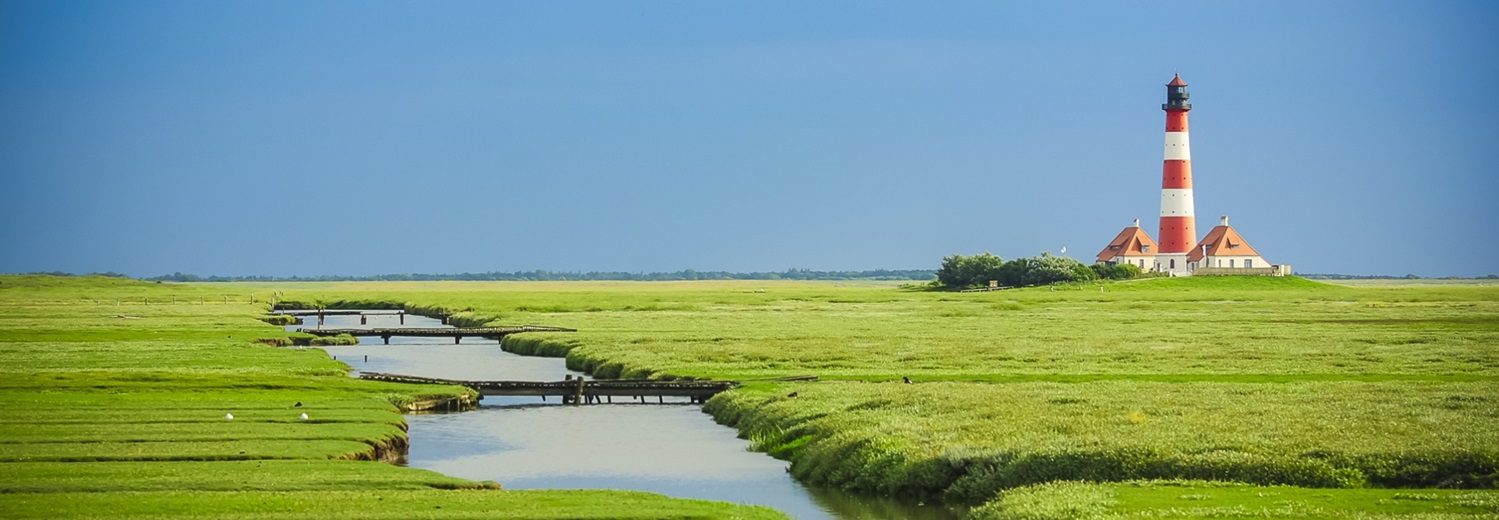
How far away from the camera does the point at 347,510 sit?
28.4m

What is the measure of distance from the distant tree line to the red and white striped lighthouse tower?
3917 millimetres

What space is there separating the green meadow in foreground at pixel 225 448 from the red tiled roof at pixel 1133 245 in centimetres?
10682

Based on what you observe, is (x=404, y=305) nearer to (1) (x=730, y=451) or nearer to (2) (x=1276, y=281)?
(2) (x=1276, y=281)

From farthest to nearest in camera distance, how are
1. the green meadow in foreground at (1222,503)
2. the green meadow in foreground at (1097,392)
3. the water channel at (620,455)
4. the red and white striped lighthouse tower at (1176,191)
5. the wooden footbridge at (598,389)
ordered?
the red and white striped lighthouse tower at (1176,191) → the wooden footbridge at (598,389) → the water channel at (620,455) → the green meadow in foreground at (1097,392) → the green meadow in foreground at (1222,503)

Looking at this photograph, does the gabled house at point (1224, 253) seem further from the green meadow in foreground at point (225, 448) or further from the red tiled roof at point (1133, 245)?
the green meadow in foreground at point (225, 448)

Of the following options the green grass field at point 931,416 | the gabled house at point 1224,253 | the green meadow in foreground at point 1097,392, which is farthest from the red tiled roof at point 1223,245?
the green grass field at point 931,416

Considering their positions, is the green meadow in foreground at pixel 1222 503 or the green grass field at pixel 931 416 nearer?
the green meadow in foreground at pixel 1222 503

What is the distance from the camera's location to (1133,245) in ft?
529

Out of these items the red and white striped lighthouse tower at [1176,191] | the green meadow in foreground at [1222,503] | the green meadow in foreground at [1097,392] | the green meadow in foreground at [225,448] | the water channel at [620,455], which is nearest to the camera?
the green meadow in foreground at [1222,503]

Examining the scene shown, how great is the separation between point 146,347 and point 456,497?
5070 cm

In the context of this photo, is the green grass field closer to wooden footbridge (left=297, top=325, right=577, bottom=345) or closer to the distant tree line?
wooden footbridge (left=297, top=325, right=577, bottom=345)

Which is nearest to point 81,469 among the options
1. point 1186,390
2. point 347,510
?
point 347,510

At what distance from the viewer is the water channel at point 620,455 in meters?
34.9

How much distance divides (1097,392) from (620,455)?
45.8 ft
